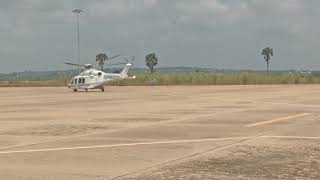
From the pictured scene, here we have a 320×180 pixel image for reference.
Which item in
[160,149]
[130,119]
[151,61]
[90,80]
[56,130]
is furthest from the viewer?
[151,61]

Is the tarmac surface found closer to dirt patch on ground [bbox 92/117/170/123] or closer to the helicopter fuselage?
dirt patch on ground [bbox 92/117/170/123]

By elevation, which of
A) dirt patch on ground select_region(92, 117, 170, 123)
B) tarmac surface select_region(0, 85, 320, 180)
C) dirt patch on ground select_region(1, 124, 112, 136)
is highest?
tarmac surface select_region(0, 85, 320, 180)

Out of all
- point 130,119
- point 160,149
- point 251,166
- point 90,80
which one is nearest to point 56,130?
point 130,119

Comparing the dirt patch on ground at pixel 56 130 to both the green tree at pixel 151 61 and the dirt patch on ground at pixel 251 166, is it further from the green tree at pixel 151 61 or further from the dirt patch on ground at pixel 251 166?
the green tree at pixel 151 61

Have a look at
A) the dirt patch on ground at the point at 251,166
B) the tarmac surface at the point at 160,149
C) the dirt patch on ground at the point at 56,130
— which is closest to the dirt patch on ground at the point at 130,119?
the tarmac surface at the point at 160,149

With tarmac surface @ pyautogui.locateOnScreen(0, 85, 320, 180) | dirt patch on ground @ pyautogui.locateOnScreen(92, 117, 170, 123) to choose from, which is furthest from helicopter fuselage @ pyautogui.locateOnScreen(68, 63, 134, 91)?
tarmac surface @ pyautogui.locateOnScreen(0, 85, 320, 180)

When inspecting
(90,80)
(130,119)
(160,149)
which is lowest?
(130,119)

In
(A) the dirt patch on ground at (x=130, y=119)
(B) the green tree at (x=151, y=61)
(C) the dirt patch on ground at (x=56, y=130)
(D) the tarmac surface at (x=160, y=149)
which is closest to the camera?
(D) the tarmac surface at (x=160, y=149)

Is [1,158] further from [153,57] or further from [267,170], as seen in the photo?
[153,57]

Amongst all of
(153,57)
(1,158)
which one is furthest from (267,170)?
(153,57)

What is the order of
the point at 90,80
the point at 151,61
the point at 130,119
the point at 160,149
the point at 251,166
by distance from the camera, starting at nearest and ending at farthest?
the point at 251,166 → the point at 160,149 → the point at 130,119 → the point at 90,80 → the point at 151,61

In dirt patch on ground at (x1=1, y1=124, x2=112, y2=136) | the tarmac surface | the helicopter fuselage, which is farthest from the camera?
the helicopter fuselage

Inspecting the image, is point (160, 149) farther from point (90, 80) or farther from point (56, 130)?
point (90, 80)

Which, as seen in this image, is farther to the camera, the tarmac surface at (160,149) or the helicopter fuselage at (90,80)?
the helicopter fuselage at (90,80)
